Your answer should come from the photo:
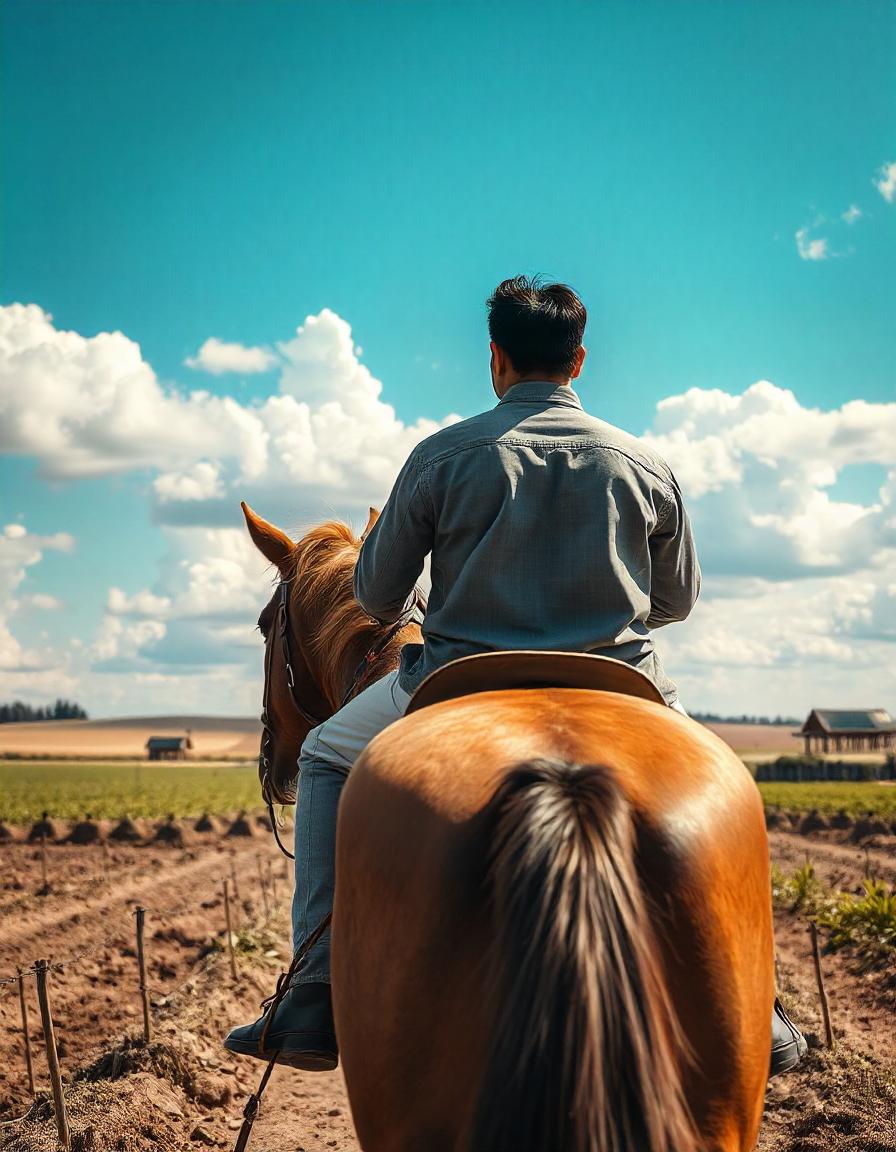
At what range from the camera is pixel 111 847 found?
29844 mm

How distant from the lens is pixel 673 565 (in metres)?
3.02

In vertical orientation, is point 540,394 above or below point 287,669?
above

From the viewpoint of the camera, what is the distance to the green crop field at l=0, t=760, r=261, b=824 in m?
43.2

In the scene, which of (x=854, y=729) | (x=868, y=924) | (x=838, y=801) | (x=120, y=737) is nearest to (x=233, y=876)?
(x=868, y=924)

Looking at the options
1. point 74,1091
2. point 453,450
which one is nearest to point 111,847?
point 74,1091

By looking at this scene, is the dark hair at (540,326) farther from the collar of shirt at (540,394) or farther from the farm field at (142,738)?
the farm field at (142,738)

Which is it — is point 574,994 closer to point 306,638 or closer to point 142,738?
point 306,638

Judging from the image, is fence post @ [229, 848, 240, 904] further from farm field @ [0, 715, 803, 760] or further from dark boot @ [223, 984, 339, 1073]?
farm field @ [0, 715, 803, 760]

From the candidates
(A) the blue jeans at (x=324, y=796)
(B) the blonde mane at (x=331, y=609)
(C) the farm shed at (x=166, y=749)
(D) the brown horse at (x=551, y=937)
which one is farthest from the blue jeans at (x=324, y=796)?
(C) the farm shed at (x=166, y=749)

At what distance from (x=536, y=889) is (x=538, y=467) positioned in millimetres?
1238

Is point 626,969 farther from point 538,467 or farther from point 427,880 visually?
point 538,467

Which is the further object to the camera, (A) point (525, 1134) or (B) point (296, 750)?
(B) point (296, 750)

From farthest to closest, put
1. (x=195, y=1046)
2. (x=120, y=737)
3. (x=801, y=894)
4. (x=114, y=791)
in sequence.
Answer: (x=120, y=737), (x=114, y=791), (x=801, y=894), (x=195, y=1046)

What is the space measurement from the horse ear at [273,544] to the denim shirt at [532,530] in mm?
1559
